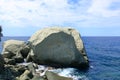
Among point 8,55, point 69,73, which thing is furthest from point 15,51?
point 69,73

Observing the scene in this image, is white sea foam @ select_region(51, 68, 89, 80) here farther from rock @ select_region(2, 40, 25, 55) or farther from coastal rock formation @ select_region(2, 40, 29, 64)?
rock @ select_region(2, 40, 25, 55)

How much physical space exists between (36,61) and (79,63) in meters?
6.54

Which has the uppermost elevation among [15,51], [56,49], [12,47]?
[56,49]

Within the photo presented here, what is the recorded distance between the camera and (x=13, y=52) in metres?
45.6

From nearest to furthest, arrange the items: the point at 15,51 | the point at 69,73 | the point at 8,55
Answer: the point at 69,73 < the point at 8,55 < the point at 15,51

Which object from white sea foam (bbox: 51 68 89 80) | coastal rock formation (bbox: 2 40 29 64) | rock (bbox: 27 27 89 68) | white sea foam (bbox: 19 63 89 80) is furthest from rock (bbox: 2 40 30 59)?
white sea foam (bbox: 51 68 89 80)

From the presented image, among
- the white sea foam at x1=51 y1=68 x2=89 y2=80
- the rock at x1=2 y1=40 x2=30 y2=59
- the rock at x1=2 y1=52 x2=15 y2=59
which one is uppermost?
the rock at x1=2 y1=40 x2=30 y2=59

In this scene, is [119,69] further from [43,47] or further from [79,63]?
[43,47]

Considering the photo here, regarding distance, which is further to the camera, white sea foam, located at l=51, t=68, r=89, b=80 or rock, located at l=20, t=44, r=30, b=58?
rock, located at l=20, t=44, r=30, b=58

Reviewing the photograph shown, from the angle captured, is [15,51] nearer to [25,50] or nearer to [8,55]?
[8,55]

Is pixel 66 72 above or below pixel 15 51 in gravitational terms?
below

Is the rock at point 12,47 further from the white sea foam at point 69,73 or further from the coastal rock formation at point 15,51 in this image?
the white sea foam at point 69,73

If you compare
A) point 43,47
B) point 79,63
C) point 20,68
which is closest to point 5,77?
point 20,68

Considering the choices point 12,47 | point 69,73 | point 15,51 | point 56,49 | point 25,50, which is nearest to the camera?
point 69,73
